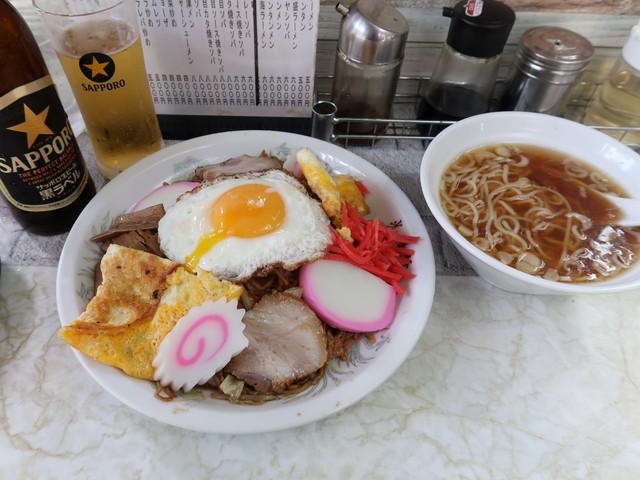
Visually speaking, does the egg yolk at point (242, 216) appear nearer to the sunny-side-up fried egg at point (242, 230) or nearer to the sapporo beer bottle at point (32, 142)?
the sunny-side-up fried egg at point (242, 230)

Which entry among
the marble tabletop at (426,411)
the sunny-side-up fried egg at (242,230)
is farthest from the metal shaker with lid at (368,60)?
the marble tabletop at (426,411)

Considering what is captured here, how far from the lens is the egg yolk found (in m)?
1.29

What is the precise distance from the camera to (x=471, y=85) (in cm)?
189

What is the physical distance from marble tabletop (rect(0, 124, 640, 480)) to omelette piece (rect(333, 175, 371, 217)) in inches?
14.3

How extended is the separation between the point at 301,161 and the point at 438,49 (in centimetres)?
97

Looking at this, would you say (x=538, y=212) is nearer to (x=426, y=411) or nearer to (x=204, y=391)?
(x=426, y=411)

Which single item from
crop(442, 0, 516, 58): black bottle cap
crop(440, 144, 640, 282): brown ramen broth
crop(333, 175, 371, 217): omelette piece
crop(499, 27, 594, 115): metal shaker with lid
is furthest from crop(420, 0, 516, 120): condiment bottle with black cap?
crop(333, 175, 371, 217): omelette piece

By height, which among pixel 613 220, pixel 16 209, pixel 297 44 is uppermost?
pixel 297 44

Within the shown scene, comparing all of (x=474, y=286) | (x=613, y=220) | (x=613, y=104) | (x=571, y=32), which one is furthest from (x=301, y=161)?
(x=613, y=104)

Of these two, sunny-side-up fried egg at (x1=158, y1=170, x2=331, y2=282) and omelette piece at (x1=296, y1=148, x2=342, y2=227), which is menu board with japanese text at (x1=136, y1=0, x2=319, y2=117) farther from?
sunny-side-up fried egg at (x1=158, y1=170, x2=331, y2=282)

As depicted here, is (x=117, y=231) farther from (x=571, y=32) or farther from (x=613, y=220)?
(x=571, y=32)

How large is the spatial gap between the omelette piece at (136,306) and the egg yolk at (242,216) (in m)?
→ 0.10

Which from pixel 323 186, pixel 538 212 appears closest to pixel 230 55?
pixel 323 186

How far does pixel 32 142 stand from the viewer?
49.0 inches
